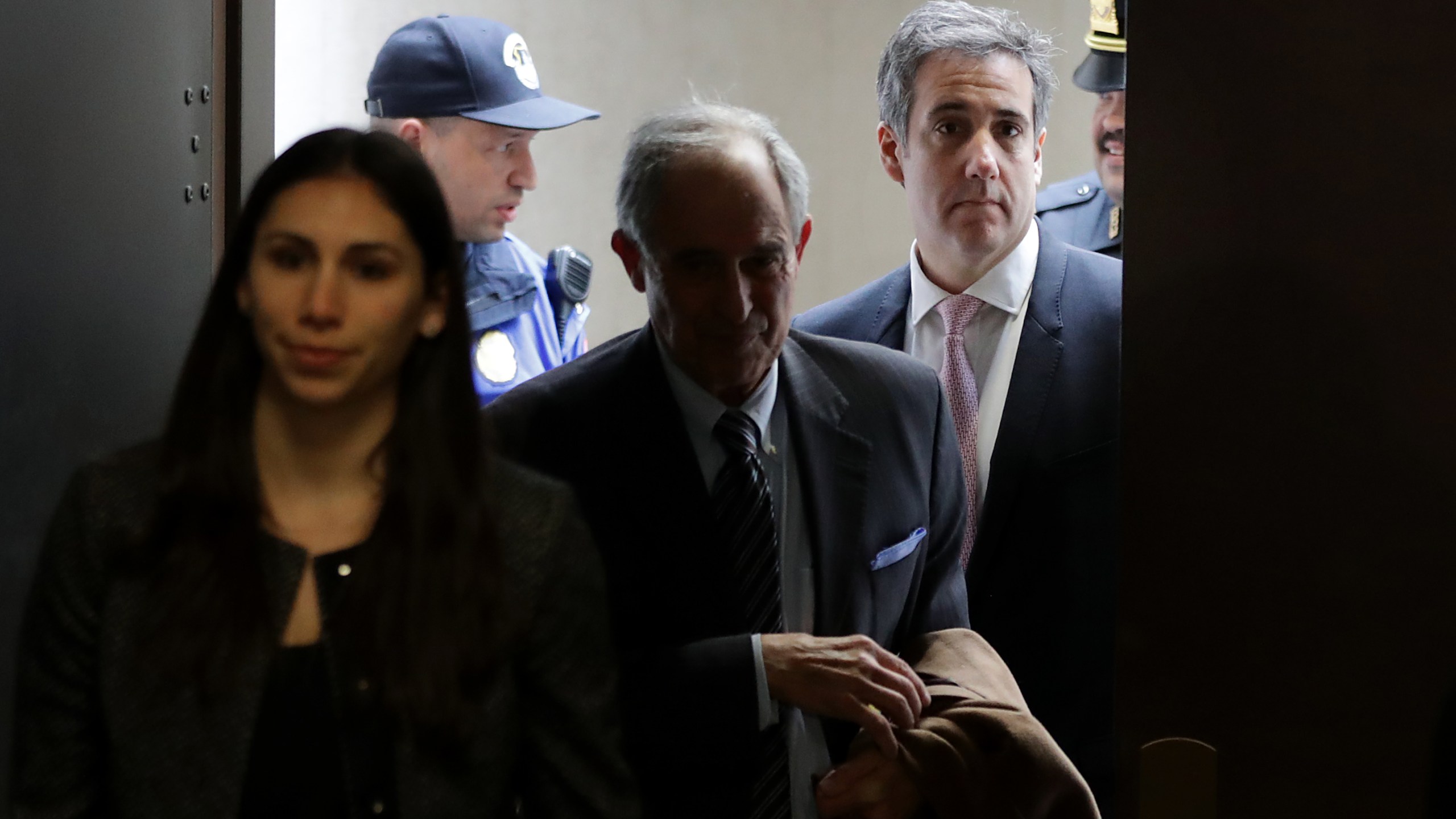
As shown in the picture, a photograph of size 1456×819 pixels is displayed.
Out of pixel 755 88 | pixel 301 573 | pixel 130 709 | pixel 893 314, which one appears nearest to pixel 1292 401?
pixel 893 314

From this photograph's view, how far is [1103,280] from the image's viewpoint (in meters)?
1.33

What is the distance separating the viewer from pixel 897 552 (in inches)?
44.8

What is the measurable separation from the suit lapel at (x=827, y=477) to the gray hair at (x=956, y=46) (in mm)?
326

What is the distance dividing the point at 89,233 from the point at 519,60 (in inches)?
13.3

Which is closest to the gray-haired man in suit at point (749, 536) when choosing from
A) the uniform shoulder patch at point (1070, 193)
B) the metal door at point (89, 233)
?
the metal door at point (89, 233)

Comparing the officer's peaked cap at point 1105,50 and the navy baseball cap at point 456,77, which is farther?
the officer's peaked cap at point 1105,50

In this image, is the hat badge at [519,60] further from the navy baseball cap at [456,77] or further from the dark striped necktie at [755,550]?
the dark striped necktie at [755,550]

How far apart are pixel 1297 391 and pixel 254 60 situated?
32.1 inches

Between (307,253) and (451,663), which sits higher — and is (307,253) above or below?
above

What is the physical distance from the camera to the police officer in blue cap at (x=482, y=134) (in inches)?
43.3

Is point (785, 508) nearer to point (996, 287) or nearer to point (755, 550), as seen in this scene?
point (755, 550)

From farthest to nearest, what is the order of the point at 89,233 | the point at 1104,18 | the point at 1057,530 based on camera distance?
the point at 1104,18 < the point at 1057,530 < the point at 89,233

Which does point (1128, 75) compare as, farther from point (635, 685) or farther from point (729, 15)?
point (729, 15)

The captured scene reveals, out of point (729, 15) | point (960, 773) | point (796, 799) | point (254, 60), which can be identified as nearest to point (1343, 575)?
point (960, 773)
